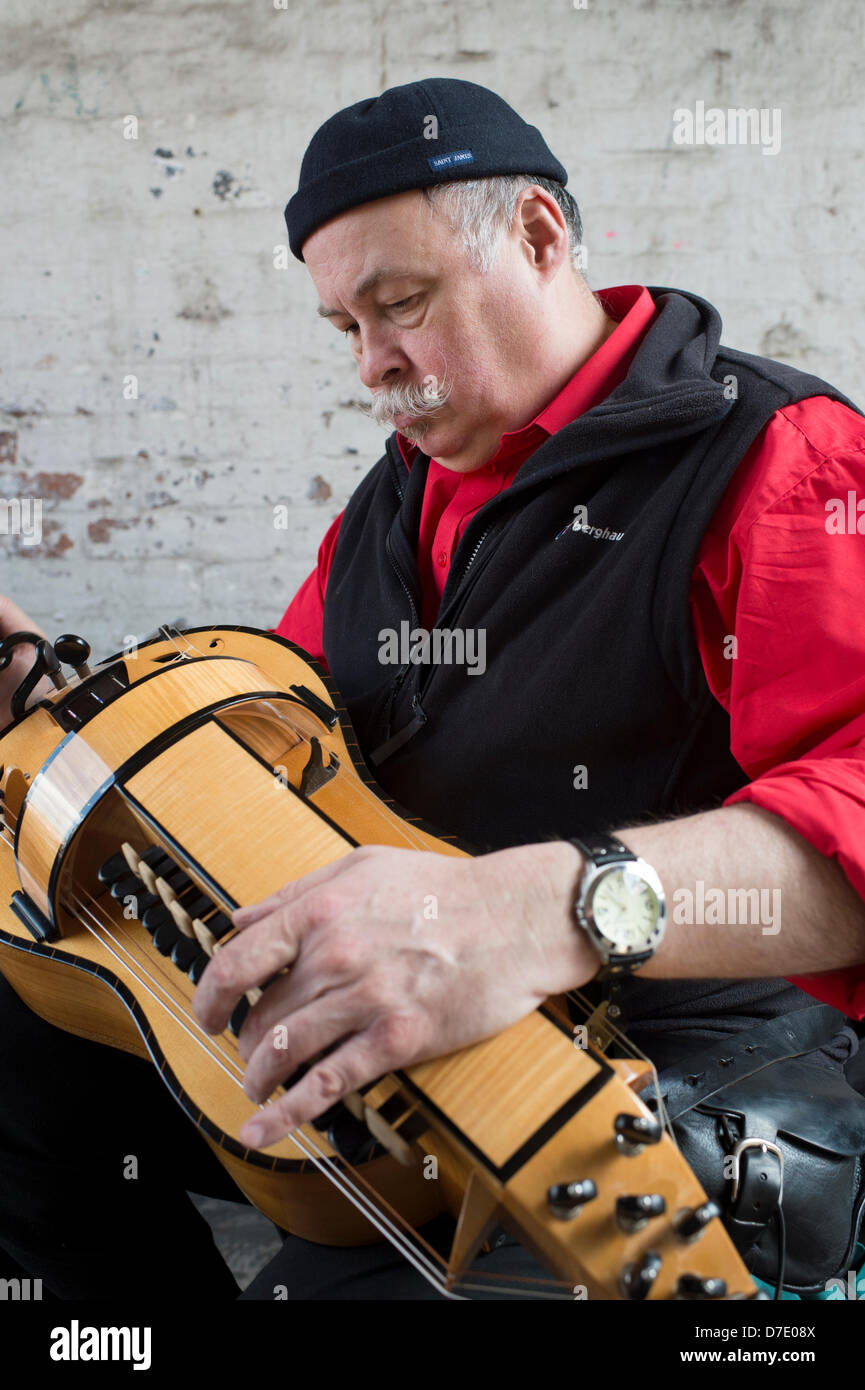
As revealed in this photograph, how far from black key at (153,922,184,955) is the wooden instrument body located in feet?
0.17

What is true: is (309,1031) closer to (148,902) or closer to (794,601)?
(148,902)

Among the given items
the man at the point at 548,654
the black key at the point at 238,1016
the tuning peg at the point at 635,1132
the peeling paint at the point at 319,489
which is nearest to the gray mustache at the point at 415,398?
the man at the point at 548,654

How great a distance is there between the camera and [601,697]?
3.44ft

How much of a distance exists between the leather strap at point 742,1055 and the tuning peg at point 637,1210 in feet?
0.80

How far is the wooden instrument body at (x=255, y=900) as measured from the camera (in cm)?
60

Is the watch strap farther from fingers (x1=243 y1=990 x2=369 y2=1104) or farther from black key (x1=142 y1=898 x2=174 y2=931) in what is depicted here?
black key (x1=142 y1=898 x2=174 y2=931)

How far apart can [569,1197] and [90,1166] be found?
79 centimetres

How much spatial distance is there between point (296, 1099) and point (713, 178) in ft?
6.03

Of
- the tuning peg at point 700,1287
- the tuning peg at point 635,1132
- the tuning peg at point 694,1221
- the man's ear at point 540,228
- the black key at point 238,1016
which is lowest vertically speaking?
the tuning peg at point 700,1287

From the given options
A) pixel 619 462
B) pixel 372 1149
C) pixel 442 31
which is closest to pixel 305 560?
pixel 442 31

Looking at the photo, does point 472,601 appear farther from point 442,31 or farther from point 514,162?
point 442,31

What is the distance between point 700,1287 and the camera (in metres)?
0.57

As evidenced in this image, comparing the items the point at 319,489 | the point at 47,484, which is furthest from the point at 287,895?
the point at 47,484

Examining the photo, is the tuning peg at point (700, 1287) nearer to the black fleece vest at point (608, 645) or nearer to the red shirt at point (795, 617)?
the red shirt at point (795, 617)
